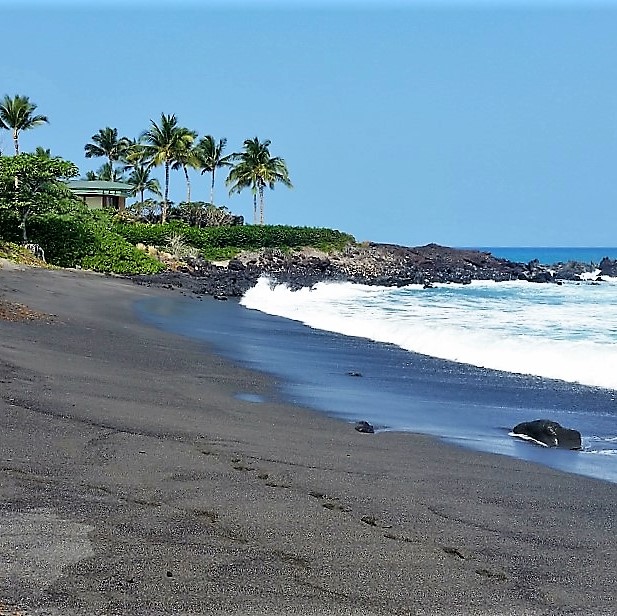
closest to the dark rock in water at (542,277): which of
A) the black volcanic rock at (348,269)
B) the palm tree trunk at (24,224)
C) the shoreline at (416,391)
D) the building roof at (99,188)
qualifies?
the black volcanic rock at (348,269)

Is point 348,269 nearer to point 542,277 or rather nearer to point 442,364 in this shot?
point 542,277

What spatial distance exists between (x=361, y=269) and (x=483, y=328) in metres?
37.1

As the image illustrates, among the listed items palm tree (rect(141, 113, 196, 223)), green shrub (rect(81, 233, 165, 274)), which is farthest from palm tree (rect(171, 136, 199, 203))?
green shrub (rect(81, 233, 165, 274))

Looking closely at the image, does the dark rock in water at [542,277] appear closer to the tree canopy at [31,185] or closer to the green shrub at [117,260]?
the green shrub at [117,260]

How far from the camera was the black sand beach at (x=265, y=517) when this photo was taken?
143 inches

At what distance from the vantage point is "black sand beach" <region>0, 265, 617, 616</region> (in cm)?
364

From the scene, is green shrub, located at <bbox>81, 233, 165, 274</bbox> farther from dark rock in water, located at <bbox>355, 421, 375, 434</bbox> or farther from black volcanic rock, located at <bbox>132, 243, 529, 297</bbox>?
dark rock in water, located at <bbox>355, 421, 375, 434</bbox>

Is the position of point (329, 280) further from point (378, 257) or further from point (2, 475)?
point (2, 475)

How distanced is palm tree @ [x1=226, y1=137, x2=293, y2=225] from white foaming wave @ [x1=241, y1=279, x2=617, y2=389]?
1411 inches

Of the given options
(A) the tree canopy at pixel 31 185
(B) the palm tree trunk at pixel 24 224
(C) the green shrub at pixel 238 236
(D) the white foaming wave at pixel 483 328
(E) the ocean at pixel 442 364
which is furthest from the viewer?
(C) the green shrub at pixel 238 236

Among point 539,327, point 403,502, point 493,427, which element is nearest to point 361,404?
point 493,427

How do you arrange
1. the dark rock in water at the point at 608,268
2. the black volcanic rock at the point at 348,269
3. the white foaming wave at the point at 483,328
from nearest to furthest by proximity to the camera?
the white foaming wave at the point at 483,328 → the black volcanic rock at the point at 348,269 → the dark rock in water at the point at 608,268

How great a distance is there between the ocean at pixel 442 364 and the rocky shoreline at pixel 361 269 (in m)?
10.0

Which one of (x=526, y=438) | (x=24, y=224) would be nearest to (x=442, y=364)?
(x=526, y=438)
